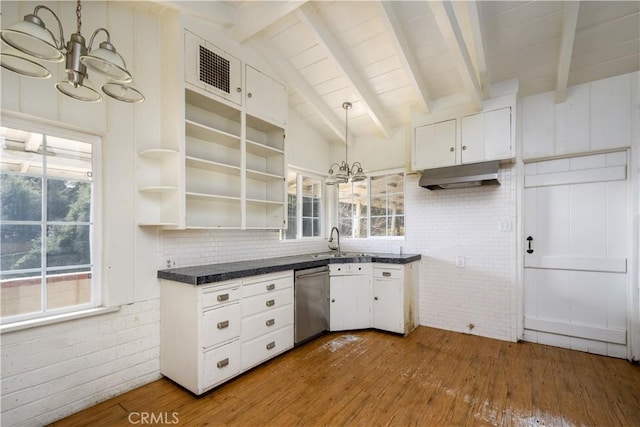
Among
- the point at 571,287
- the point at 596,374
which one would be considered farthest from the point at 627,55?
the point at 596,374

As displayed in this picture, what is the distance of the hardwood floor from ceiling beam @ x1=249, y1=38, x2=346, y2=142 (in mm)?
2910

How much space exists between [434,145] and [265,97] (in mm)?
2077

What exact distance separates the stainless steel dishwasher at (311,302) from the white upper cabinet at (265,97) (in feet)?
5.82

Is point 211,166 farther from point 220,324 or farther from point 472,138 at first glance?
point 472,138

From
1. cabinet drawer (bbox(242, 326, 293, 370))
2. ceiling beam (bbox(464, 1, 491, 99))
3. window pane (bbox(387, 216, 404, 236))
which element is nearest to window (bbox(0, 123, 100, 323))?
cabinet drawer (bbox(242, 326, 293, 370))

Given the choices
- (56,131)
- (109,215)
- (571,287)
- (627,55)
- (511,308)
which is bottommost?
(511,308)

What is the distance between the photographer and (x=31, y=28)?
1.18 m

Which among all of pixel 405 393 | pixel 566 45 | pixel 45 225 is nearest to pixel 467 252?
pixel 405 393

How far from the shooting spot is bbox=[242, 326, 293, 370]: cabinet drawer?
8.67 feet

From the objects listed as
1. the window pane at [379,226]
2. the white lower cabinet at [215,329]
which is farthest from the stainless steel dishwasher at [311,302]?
the window pane at [379,226]

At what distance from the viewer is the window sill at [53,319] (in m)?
1.89

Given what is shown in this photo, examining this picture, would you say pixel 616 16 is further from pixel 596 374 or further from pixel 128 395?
pixel 128 395

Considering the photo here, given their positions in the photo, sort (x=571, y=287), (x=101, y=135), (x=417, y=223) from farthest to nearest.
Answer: (x=417, y=223) → (x=571, y=287) → (x=101, y=135)

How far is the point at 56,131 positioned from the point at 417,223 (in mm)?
3848
